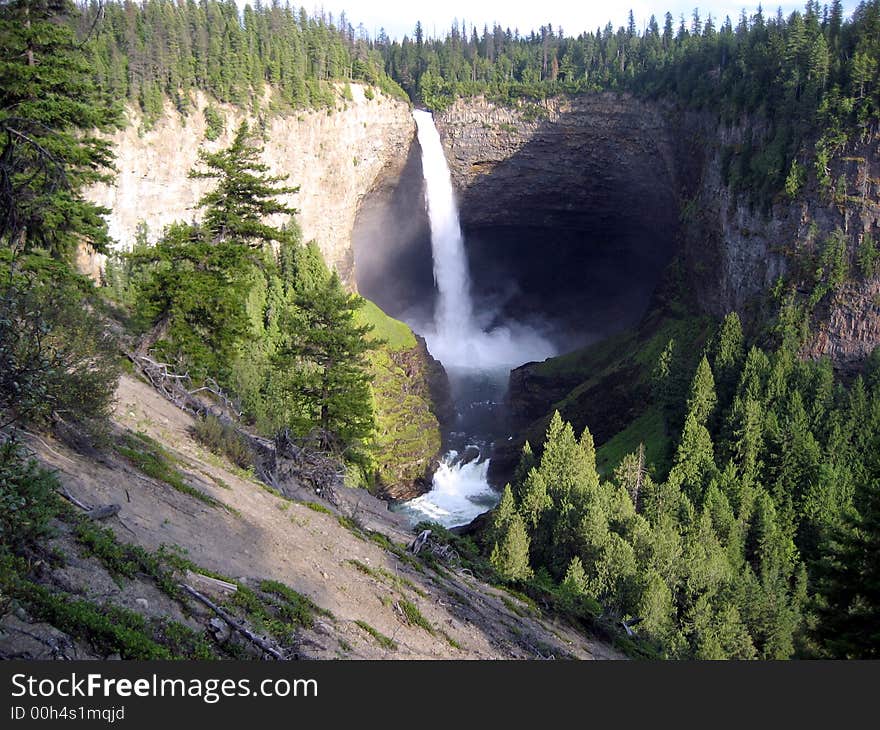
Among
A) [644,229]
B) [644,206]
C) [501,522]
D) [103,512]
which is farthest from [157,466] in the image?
[644,229]

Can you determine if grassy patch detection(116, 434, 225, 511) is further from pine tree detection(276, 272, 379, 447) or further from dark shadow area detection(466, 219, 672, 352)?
dark shadow area detection(466, 219, 672, 352)

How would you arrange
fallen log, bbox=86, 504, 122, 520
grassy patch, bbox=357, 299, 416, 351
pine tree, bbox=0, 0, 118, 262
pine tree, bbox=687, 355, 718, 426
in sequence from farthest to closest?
1. grassy patch, bbox=357, 299, 416, 351
2. pine tree, bbox=687, 355, 718, 426
3. pine tree, bbox=0, 0, 118, 262
4. fallen log, bbox=86, 504, 122, 520

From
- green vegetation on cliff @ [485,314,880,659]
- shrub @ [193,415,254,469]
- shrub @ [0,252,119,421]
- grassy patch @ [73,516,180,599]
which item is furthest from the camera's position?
green vegetation on cliff @ [485,314,880,659]

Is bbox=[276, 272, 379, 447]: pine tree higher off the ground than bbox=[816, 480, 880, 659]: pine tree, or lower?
higher

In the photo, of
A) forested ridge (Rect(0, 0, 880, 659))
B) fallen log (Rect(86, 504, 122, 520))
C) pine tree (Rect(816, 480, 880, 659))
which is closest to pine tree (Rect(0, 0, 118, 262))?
forested ridge (Rect(0, 0, 880, 659))

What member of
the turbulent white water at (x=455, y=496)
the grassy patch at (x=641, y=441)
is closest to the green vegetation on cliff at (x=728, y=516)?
the grassy patch at (x=641, y=441)

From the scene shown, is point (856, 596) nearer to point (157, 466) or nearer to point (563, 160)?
point (157, 466)

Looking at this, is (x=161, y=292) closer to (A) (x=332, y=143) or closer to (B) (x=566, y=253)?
(A) (x=332, y=143)
